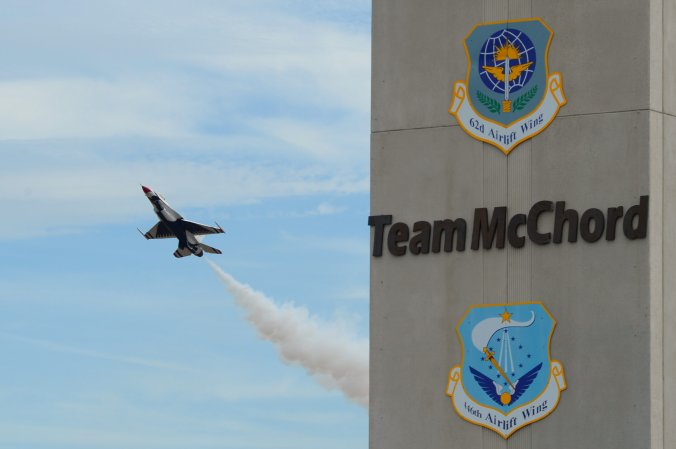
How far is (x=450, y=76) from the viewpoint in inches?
1375

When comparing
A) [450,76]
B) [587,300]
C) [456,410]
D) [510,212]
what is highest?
[450,76]

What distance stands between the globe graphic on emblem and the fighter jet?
33526 millimetres

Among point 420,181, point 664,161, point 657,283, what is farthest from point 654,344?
point 420,181

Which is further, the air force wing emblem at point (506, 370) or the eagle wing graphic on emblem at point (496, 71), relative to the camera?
the eagle wing graphic on emblem at point (496, 71)

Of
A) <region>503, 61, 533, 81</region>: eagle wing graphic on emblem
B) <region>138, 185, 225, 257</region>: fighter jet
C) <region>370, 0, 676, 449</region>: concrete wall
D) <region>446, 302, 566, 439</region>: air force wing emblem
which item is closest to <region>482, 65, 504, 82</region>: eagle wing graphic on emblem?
<region>503, 61, 533, 81</region>: eagle wing graphic on emblem

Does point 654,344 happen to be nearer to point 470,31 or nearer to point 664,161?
point 664,161

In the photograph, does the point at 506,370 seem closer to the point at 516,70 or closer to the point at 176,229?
the point at 516,70

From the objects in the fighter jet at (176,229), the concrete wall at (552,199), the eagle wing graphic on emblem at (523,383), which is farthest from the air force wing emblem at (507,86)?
the fighter jet at (176,229)

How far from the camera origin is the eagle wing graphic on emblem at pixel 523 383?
33250 mm

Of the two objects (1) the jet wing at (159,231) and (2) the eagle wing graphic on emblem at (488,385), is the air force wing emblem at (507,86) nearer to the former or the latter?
(2) the eagle wing graphic on emblem at (488,385)

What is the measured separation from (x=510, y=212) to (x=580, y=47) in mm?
4069

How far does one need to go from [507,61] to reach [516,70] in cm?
32

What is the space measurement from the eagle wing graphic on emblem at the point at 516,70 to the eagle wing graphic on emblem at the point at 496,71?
0.20 meters

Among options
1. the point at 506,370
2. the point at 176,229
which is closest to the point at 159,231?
the point at 176,229
